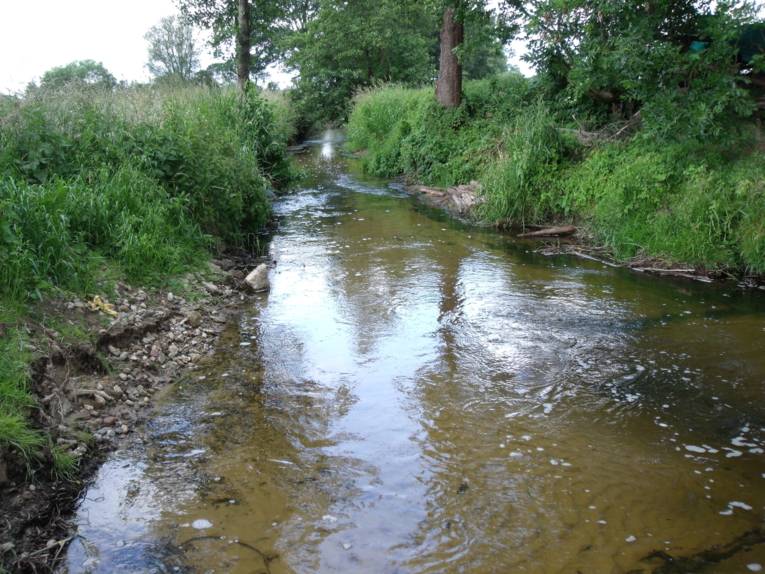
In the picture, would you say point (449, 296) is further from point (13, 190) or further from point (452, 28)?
point (452, 28)

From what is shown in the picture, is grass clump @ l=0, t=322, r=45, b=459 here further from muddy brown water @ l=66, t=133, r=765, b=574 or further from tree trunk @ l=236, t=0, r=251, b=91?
tree trunk @ l=236, t=0, r=251, b=91

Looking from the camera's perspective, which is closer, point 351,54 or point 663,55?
point 663,55

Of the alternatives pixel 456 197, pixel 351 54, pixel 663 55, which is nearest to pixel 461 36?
pixel 456 197

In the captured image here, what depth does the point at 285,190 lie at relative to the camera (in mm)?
14562

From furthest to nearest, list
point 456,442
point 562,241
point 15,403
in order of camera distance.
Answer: point 562,241 → point 456,442 → point 15,403

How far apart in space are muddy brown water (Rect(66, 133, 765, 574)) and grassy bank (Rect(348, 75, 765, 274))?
0.90m

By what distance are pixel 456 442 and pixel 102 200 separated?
4.71 meters

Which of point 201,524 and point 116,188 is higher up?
point 116,188

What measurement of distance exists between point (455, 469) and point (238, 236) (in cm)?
616

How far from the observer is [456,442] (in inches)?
172

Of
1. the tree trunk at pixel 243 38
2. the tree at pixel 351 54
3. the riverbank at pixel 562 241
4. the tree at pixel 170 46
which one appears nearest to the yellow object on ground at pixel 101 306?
the riverbank at pixel 562 241

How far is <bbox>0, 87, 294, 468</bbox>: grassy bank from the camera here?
4.95 m

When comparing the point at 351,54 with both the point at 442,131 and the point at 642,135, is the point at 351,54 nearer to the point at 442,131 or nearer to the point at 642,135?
the point at 442,131

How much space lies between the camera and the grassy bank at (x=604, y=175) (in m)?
8.02
